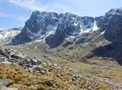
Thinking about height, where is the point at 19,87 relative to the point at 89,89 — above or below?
above

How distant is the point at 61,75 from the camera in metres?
34.0

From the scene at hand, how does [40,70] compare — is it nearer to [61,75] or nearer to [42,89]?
[61,75]

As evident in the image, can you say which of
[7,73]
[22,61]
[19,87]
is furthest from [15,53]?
[19,87]

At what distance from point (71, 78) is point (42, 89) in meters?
12.7

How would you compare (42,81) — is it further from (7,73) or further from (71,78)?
(71,78)

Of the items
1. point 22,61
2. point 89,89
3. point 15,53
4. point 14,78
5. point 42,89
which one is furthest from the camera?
point 15,53

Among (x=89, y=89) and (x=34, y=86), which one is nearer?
(x=34, y=86)

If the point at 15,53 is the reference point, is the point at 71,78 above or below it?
below

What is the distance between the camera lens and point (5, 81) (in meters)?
23.3

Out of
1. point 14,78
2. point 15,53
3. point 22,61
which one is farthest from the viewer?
point 15,53

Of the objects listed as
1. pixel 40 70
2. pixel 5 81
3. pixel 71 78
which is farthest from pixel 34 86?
pixel 71 78

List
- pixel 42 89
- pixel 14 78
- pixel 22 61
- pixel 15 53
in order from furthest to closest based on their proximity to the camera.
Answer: pixel 15 53 < pixel 22 61 < pixel 14 78 < pixel 42 89

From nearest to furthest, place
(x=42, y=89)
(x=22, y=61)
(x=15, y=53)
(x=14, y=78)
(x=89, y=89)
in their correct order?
(x=42, y=89) < (x=14, y=78) < (x=89, y=89) < (x=22, y=61) < (x=15, y=53)

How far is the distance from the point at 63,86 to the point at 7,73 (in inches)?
157
